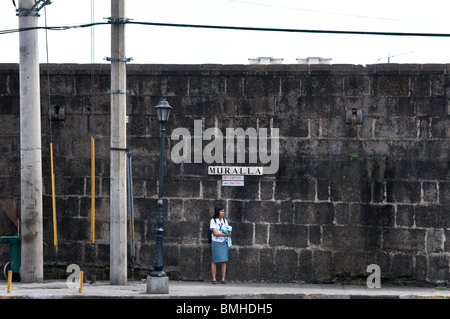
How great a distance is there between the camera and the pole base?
1598cm

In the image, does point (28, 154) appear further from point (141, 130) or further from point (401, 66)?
point (401, 66)

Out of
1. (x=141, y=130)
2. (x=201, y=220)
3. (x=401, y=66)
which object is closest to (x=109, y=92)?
(x=141, y=130)

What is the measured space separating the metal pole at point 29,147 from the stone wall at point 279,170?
92cm

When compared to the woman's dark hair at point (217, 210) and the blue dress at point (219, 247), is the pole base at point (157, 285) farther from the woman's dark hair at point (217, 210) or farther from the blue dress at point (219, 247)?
the woman's dark hair at point (217, 210)

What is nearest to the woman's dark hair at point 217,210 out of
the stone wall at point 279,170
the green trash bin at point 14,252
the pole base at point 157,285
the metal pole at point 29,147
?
the stone wall at point 279,170

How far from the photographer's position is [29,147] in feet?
57.3

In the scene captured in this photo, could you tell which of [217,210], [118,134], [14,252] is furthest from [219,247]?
[14,252]

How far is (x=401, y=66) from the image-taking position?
17.6 meters

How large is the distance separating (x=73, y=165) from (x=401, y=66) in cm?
700

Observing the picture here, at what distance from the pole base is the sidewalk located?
179 mm

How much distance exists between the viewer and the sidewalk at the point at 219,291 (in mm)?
15629

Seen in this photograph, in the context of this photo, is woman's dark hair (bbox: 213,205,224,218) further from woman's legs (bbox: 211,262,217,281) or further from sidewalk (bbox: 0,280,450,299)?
sidewalk (bbox: 0,280,450,299)

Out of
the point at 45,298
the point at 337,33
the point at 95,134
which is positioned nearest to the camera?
the point at 45,298

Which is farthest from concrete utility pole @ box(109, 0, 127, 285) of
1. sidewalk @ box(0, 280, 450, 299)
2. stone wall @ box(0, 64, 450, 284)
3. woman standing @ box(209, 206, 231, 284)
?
woman standing @ box(209, 206, 231, 284)
